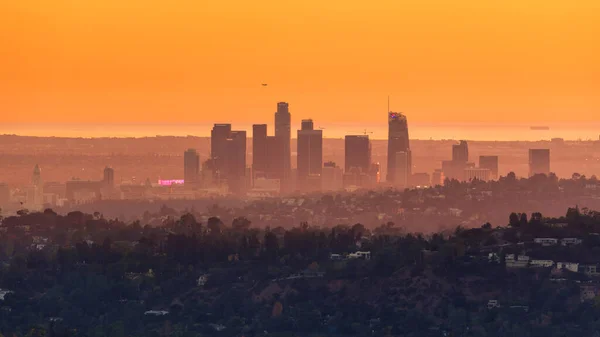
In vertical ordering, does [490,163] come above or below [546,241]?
above

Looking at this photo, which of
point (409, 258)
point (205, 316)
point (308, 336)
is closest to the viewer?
point (308, 336)

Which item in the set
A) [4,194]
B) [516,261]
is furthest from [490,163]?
[516,261]

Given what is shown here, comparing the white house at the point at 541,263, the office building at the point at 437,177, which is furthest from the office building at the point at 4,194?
the white house at the point at 541,263

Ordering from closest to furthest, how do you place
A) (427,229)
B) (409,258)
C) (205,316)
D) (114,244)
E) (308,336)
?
(308,336) → (205,316) → (409,258) → (114,244) → (427,229)

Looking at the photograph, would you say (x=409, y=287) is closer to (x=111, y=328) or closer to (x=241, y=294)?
(x=241, y=294)

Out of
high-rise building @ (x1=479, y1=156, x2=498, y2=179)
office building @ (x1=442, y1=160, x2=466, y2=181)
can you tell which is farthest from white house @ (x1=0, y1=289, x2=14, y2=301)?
high-rise building @ (x1=479, y1=156, x2=498, y2=179)

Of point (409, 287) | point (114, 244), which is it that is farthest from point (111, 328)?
point (114, 244)

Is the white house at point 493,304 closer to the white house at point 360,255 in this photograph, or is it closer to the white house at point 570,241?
the white house at point 570,241

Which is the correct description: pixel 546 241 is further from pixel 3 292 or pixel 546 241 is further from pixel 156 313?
pixel 3 292
